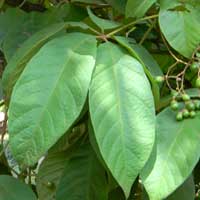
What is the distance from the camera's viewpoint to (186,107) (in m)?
0.74

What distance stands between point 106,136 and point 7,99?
254 millimetres

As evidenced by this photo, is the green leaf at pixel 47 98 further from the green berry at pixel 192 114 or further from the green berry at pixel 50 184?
the green berry at pixel 50 184

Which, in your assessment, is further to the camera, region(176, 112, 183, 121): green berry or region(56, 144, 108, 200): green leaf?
region(56, 144, 108, 200): green leaf

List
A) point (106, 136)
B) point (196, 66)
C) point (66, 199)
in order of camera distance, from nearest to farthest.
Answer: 1. point (106, 136)
2. point (196, 66)
3. point (66, 199)

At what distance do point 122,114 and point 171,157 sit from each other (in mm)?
96

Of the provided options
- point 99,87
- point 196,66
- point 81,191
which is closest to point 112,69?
point 99,87

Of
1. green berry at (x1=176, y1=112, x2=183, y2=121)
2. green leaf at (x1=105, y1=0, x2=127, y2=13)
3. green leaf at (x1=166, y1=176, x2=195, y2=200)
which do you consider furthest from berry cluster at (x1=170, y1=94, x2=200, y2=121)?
green leaf at (x1=105, y1=0, x2=127, y2=13)

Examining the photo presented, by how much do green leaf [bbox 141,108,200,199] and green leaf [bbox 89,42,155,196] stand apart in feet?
0.19

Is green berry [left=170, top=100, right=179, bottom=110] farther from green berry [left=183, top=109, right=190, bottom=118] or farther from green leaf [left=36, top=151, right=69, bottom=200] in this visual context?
green leaf [left=36, top=151, right=69, bottom=200]

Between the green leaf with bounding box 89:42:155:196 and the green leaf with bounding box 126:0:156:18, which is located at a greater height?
the green leaf with bounding box 126:0:156:18

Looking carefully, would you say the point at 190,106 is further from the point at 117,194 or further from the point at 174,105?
the point at 117,194

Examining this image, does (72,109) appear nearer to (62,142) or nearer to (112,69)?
(112,69)

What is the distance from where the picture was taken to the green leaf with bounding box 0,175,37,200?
85 centimetres

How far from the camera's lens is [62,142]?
99 cm
